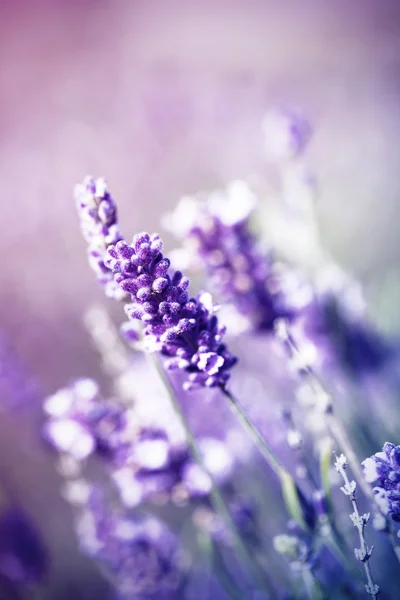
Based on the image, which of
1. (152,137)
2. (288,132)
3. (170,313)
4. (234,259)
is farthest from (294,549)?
(152,137)

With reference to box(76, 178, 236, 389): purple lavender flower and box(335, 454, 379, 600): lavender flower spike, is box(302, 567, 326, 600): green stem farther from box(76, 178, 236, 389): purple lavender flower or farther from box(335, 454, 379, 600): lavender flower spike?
box(76, 178, 236, 389): purple lavender flower

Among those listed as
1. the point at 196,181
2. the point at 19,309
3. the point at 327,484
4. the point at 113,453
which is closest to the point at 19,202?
the point at 19,309

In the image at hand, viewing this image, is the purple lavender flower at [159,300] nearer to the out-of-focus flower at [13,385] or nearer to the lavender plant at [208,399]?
the lavender plant at [208,399]

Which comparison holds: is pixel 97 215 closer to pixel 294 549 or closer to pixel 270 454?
pixel 270 454

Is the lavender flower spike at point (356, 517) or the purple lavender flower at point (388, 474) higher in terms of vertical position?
the purple lavender flower at point (388, 474)

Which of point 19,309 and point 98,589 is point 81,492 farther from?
point 19,309

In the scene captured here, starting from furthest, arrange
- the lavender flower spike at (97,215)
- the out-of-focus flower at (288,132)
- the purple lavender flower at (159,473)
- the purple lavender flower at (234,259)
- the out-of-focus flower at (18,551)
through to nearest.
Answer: the out-of-focus flower at (288,132), the out-of-focus flower at (18,551), the purple lavender flower at (234,259), the purple lavender flower at (159,473), the lavender flower spike at (97,215)

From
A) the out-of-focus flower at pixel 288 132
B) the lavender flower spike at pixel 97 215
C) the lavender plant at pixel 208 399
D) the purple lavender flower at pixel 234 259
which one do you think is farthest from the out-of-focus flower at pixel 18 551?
the out-of-focus flower at pixel 288 132
